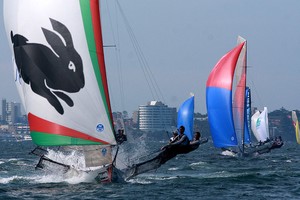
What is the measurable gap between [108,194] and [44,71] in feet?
14.4

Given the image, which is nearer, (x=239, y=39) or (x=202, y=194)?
(x=202, y=194)

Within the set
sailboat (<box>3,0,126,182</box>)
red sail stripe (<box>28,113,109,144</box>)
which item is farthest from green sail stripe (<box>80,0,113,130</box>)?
red sail stripe (<box>28,113,109,144</box>)

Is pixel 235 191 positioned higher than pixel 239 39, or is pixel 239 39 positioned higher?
pixel 239 39

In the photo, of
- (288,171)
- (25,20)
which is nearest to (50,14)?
(25,20)

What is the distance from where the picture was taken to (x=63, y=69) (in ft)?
97.1

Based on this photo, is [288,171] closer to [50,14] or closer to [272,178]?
[272,178]

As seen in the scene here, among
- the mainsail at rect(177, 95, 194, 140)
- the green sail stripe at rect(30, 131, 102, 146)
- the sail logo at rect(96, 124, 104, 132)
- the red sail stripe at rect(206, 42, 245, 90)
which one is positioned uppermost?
the red sail stripe at rect(206, 42, 245, 90)

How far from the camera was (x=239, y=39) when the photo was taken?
6300cm

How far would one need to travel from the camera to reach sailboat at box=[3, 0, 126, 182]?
29453mm

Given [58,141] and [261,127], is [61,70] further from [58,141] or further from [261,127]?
[261,127]

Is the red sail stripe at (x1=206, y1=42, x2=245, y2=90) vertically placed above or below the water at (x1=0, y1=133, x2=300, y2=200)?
above

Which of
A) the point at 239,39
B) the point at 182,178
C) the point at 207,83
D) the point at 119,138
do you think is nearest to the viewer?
the point at 119,138

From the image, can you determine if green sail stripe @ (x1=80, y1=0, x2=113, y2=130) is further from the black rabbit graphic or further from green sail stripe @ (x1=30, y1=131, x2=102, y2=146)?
green sail stripe @ (x1=30, y1=131, x2=102, y2=146)

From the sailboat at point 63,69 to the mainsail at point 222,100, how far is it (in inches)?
1072
